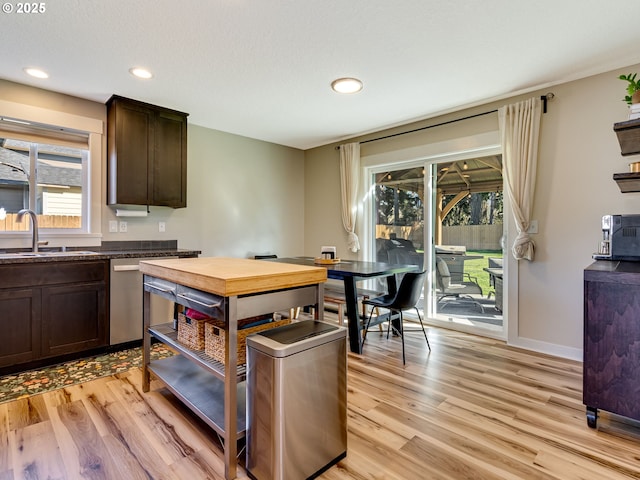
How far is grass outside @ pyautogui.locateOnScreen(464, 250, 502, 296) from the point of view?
3.53 meters

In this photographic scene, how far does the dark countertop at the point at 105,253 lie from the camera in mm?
2590

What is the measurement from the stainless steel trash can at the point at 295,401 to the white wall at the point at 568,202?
2.38 metres

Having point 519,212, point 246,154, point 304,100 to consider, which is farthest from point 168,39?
point 519,212

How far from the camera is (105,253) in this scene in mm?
3014

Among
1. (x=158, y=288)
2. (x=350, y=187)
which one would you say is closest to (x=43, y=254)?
(x=158, y=288)

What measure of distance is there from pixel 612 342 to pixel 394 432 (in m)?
1.27

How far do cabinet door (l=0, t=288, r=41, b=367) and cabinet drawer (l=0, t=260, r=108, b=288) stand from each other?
69 mm

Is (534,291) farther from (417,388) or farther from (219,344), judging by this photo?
(219,344)

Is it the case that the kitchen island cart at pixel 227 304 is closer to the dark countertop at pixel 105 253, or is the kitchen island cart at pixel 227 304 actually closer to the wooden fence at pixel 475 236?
the dark countertop at pixel 105 253

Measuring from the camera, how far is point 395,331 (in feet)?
11.5

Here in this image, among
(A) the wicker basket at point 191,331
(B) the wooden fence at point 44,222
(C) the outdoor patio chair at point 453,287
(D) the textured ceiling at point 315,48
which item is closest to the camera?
(A) the wicker basket at point 191,331

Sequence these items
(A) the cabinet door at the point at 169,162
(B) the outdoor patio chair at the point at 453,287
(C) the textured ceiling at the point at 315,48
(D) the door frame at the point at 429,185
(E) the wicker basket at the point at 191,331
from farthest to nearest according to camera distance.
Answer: (B) the outdoor patio chair at the point at 453,287
(A) the cabinet door at the point at 169,162
(D) the door frame at the point at 429,185
(C) the textured ceiling at the point at 315,48
(E) the wicker basket at the point at 191,331

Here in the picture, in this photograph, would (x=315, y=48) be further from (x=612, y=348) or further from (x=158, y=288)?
(x=612, y=348)

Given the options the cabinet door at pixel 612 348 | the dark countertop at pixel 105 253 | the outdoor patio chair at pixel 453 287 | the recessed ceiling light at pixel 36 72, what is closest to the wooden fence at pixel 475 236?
the outdoor patio chair at pixel 453 287
